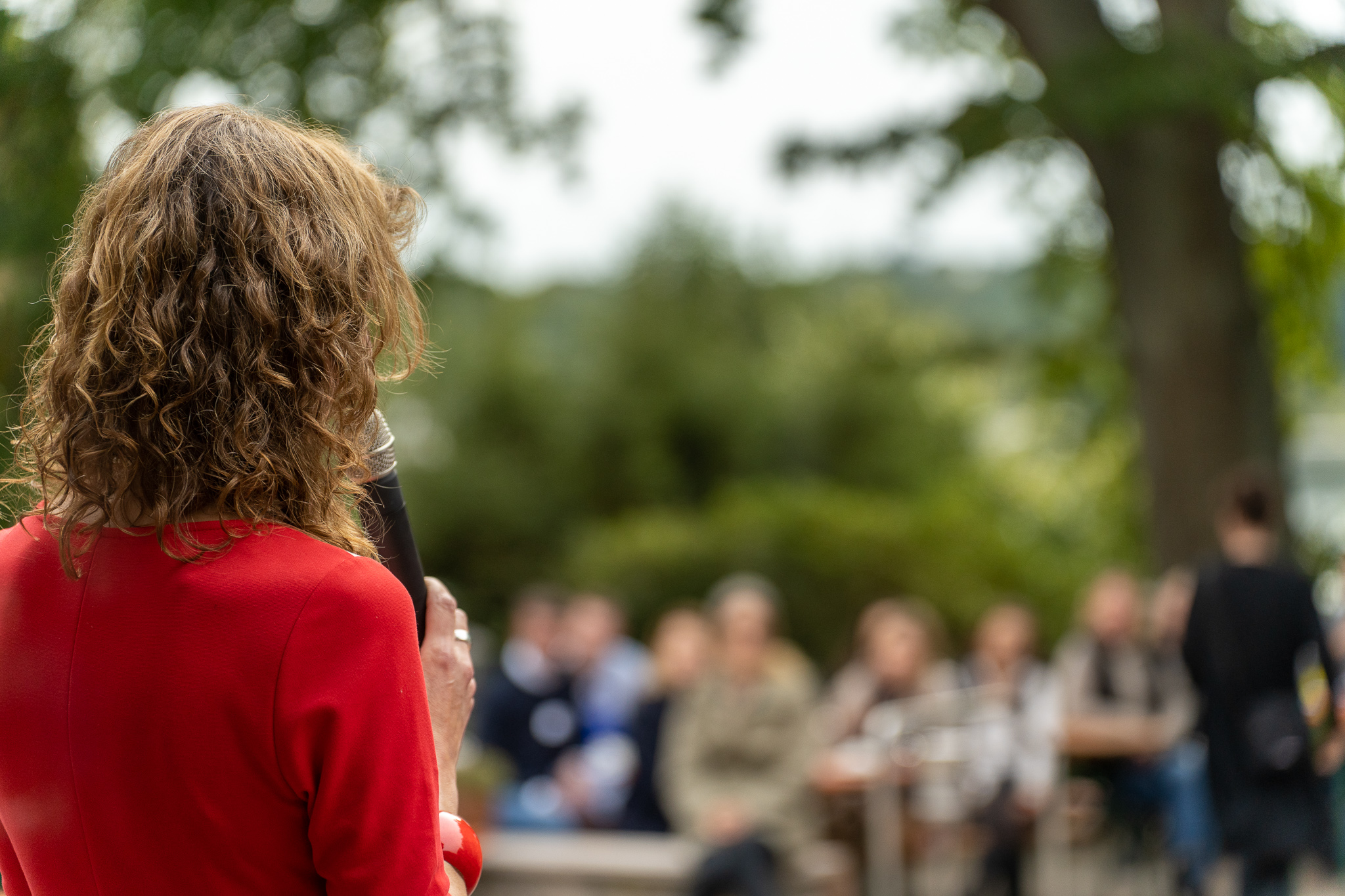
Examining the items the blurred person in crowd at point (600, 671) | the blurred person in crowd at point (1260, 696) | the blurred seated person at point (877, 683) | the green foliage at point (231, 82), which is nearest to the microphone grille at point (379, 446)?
the green foliage at point (231, 82)

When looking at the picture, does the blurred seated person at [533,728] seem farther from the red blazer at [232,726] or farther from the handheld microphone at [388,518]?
the red blazer at [232,726]

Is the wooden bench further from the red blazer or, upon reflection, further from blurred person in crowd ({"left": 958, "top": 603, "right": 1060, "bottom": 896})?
the red blazer

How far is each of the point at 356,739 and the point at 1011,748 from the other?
24.2 feet

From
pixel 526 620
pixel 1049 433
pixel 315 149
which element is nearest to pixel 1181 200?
pixel 526 620

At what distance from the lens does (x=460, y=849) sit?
1393 mm

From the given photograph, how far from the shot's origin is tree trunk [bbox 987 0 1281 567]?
8.48 meters

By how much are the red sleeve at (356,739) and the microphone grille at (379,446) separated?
7.9 inches

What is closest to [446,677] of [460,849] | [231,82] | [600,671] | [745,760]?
[460,849]

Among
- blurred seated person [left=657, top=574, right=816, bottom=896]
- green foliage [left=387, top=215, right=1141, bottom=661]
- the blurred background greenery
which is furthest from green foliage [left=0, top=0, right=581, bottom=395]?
green foliage [left=387, top=215, right=1141, bottom=661]

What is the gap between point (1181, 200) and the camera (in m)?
8.55

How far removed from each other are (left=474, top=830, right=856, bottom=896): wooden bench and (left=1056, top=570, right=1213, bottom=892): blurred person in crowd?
172cm

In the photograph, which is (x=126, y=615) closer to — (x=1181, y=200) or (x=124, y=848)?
(x=124, y=848)

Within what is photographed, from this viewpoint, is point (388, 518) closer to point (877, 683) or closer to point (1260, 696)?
point (1260, 696)

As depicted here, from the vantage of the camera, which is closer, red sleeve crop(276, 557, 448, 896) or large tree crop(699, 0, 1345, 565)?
red sleeve crop(276, 557, 448, 896)
